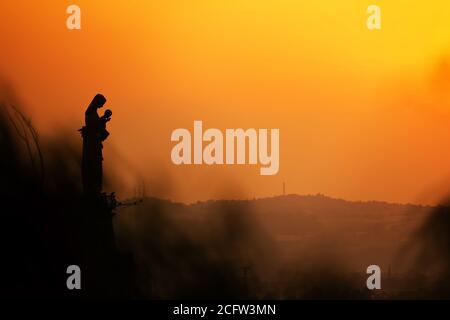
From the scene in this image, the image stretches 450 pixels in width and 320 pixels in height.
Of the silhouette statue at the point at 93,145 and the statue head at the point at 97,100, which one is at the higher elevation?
the statue head at the point at 97,100

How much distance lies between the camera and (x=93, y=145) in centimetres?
1173

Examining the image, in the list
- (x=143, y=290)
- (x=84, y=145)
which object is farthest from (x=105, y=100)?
(x=143, y=290)

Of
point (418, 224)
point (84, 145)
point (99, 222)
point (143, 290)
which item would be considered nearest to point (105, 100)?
point (84, 145)

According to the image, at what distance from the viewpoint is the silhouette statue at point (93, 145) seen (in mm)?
11664

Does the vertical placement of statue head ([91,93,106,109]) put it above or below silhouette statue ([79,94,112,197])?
above

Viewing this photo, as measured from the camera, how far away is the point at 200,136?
1180cm

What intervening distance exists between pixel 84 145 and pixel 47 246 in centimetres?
130

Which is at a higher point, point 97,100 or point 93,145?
point 97,100

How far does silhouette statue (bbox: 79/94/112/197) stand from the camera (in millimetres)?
11664
